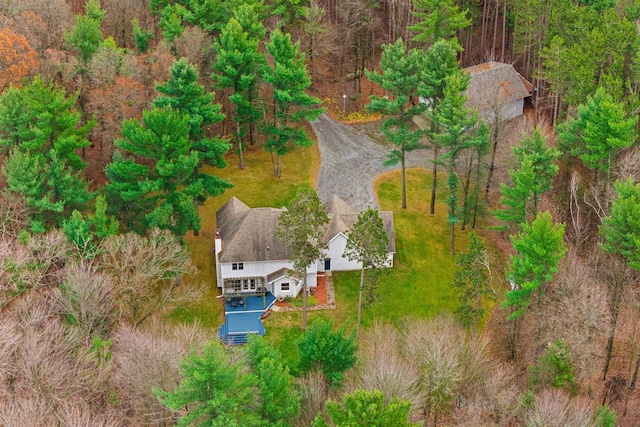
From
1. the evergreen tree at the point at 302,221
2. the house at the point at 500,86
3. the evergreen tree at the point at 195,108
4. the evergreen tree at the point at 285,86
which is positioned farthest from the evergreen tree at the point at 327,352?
the house at the point at 500,86

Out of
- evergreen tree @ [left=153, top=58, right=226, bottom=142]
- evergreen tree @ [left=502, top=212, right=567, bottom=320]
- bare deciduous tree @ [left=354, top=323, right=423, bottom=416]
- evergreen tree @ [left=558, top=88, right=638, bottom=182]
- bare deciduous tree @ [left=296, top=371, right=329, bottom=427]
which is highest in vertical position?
evergreen tree @ [left=153, top=58, right=226, bottom=142]

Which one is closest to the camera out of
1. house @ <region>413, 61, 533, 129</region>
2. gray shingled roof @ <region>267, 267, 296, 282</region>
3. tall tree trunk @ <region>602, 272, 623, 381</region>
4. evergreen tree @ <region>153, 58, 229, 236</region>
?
tall tree trunk @ <region>602, 272, 623, 381</region>

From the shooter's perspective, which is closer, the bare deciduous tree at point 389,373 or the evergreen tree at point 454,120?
the bare deciduous tree at point 389,373

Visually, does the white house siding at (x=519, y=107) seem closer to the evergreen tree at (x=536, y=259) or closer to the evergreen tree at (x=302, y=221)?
the evergreen tree at (x=536, y=259)

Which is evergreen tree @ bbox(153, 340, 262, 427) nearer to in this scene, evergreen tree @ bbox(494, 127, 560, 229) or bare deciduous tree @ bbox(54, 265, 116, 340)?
bare deciduous tree @ bbox(54, 265, 116, 340)

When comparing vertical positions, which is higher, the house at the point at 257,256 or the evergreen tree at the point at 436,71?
the evergreen tree at the point at 436,71

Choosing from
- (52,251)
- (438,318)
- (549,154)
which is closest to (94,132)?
(52,251)

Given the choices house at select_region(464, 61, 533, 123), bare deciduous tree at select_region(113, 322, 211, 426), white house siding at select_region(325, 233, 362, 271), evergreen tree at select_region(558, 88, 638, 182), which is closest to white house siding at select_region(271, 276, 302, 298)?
white house siding at select_region(325, 233, 362, 271)

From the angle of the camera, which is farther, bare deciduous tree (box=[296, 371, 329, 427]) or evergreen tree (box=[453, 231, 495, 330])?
evergreen tree (box=[453, 231, 495, 330])
